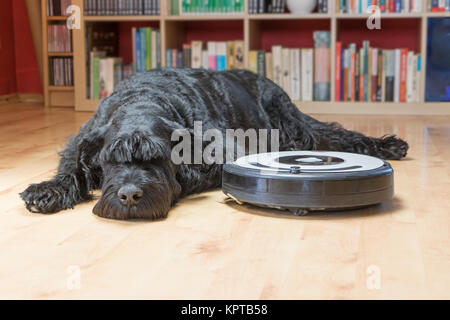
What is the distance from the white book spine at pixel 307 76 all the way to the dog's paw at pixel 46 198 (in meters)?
2.88

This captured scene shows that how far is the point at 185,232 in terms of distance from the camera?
1803 mm

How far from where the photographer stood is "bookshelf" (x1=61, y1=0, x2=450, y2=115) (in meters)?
4.59

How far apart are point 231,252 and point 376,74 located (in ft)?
10.8

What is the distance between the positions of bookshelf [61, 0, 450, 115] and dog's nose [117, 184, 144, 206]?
2971 millimetres

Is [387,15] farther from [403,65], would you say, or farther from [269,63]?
[269,63]

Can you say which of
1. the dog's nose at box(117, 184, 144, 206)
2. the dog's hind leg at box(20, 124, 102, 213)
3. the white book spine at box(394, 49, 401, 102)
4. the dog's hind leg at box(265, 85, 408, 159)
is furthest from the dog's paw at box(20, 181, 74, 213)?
the white book spine at box(394, 49, 401, 102)

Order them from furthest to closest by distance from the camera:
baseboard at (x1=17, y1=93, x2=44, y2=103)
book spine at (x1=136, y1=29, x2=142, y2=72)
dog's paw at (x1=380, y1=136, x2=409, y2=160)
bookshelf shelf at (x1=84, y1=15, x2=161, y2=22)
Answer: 1. baseboard at (x1=17, y1=93, x2=44, y2=103)
2. book spine at (x1=136, y1=29, x2=142, y2=72)
3. bookshelf shelf at (x1=84, y1=15, x2=161, y2=22)
4. dog's paw at (x1=380, y1=136, x2=409, y2=160)

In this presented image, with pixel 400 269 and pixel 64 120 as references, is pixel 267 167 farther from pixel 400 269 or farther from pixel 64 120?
pixel 64 120

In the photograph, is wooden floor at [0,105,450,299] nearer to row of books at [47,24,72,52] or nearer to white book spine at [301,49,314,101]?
white book spine at [301,49,314,101]

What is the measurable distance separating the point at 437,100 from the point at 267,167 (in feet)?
9.62

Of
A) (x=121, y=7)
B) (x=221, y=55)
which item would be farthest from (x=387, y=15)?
(x=121, y=7)

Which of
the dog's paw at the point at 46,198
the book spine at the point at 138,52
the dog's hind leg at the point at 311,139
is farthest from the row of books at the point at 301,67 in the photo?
the dog's paw at the point at 46,198

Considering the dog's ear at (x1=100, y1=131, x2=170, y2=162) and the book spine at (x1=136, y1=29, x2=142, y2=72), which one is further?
the book spine at (x1=136, y1=29, x2=142, y2=72)
